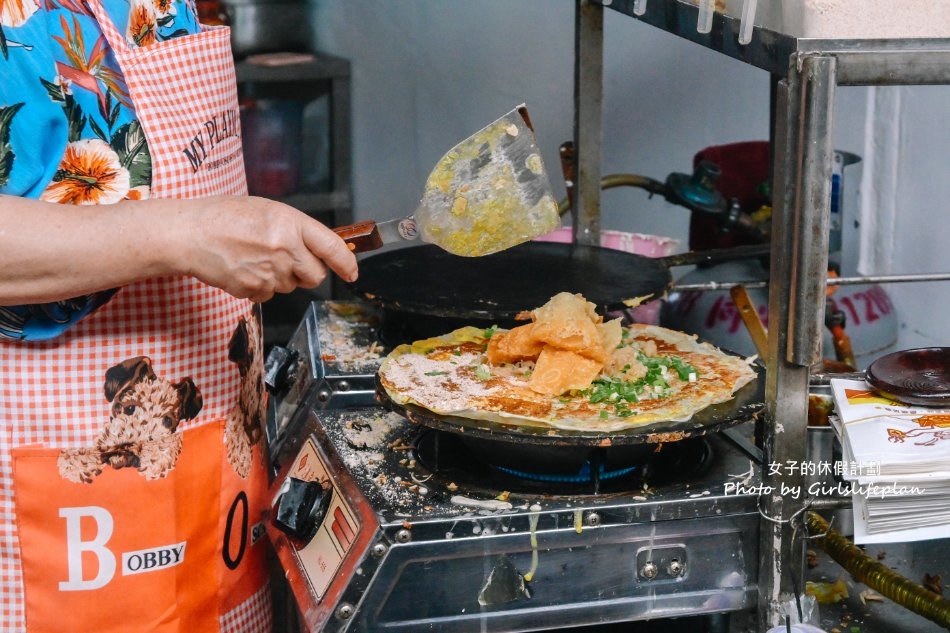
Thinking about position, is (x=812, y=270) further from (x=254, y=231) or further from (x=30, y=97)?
(x=30, y=97)

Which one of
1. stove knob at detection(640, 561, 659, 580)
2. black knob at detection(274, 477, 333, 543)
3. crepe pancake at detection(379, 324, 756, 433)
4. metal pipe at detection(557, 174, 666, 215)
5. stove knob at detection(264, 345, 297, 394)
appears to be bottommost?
stove knob at detection(640, 561, 659, 580)

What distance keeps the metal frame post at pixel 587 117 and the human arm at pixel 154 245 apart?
3.43ft

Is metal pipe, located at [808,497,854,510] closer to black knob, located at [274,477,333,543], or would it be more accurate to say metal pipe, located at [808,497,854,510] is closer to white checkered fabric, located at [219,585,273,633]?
black knob, located at [274,477,333,543]

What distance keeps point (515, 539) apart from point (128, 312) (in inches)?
26.7

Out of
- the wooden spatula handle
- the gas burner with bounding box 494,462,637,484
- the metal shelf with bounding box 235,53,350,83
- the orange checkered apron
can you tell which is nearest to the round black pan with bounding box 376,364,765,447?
the gas burner with bounding box 494,462,637,484

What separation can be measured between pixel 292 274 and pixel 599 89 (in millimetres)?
1118

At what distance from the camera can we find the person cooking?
4.62 ft

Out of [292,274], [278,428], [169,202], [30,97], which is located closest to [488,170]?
[292,274]

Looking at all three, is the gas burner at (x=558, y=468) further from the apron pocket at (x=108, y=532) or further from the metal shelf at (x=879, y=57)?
the metal shelf at (x=879, y=57)

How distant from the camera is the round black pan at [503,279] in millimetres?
1888

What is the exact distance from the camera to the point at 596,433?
4.60 feet

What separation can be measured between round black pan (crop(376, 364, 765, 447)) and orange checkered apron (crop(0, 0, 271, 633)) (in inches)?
15.2

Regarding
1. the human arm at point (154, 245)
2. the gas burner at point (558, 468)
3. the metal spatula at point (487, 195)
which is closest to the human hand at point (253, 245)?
the human arm at point (154, 245)

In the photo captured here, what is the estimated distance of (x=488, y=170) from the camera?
1605 millimetres
